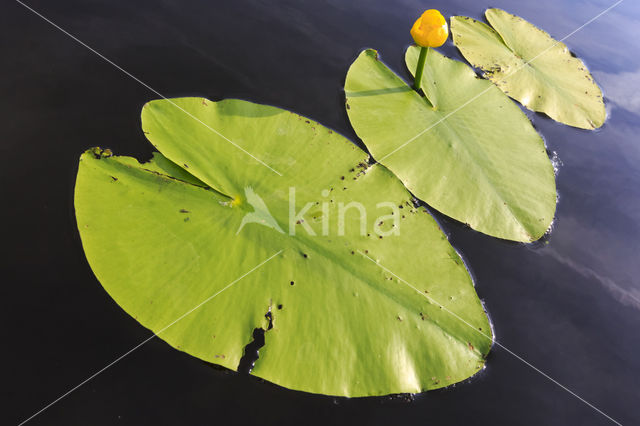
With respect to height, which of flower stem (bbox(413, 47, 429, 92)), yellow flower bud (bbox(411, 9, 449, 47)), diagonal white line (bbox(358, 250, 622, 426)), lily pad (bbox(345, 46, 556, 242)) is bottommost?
diagonal white line (bbox(358, 250, 622, 426))

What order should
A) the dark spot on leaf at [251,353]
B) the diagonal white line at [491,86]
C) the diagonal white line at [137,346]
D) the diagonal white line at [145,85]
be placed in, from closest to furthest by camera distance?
the diagonal white line at [137,346], the dark spot on leaf at [251,353], the diagonal white line at [145,85], the diagonal white line at [491,86]

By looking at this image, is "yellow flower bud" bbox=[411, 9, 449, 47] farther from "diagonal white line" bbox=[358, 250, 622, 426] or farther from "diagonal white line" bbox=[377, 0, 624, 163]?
"diagonal white line" bbox=[358, 250, 622, 426]

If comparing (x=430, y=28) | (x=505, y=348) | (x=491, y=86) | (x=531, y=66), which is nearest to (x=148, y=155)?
(x=430, y=28)

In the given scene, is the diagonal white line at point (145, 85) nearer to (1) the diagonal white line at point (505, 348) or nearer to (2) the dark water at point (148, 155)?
(2) the dark water at point (148, 155)

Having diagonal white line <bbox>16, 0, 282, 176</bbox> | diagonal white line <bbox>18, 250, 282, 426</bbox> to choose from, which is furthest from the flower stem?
diagonal white line <bbox>18, 250, 282, 426</bbox>

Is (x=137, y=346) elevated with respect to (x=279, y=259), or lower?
lower

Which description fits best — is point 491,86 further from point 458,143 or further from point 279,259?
point 279,259

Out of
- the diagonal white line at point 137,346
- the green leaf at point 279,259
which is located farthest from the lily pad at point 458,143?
the diagonal white line at point 137,346
